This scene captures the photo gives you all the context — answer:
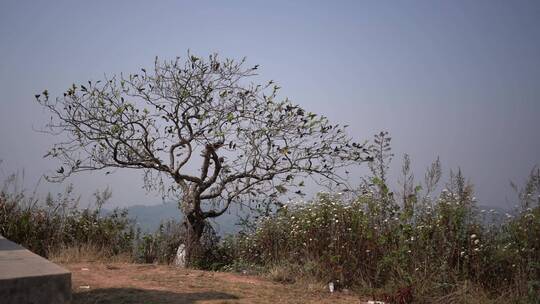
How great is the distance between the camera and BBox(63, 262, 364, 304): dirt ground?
489 cm

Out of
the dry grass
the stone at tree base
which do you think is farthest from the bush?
the stone at tree base

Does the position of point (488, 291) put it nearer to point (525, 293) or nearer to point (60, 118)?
point (525, 293)

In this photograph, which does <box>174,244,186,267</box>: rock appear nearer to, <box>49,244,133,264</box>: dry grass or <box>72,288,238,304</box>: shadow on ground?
<box>49,244,133,264</box>: dry grass

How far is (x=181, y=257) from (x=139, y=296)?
11.2 feet

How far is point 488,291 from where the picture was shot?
522cm

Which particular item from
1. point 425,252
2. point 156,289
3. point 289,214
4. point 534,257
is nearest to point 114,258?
point 156,289

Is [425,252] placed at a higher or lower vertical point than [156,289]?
higher

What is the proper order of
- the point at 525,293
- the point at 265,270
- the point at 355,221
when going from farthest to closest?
the point at 265,270 < the point at 355,221 < the point at 525,293

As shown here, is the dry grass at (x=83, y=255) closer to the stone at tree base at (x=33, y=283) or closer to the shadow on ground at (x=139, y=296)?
the shadow on ground at (x=139, y=296)

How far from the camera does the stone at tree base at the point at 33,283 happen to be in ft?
10.3

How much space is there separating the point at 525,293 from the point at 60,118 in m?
8.15

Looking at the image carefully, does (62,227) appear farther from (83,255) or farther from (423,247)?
(423,247)

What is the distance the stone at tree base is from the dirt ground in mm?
1240

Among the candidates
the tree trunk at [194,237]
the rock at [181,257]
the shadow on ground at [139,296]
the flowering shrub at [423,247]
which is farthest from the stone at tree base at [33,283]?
the tree trunk at [194,237]
